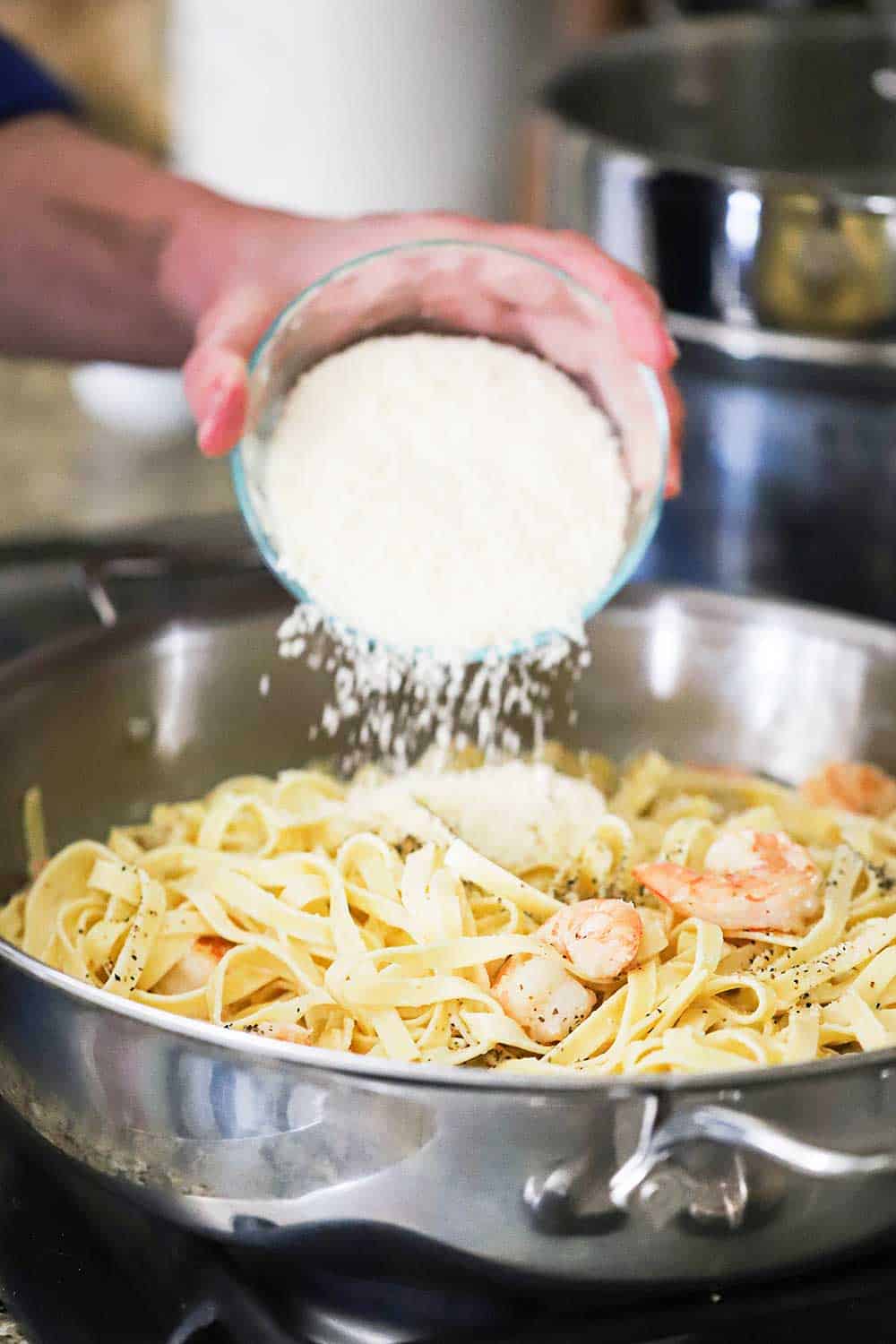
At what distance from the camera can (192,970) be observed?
1265mm

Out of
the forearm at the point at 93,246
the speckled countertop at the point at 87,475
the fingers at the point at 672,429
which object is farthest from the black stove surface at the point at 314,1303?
the speckled countertop at the point at 87,475

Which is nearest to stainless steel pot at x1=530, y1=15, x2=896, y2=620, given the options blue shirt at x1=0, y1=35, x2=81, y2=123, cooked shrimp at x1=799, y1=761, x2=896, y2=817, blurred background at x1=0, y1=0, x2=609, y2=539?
cooked shrimp at x1=799, y1=761, x2=896, y2=817

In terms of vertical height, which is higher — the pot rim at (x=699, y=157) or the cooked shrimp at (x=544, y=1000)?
the pot rim at (x=699, y=157)

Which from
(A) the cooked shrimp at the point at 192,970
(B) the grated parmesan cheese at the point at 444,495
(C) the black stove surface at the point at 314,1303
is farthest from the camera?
(B) the grated parmesan cheese at the point at 444,495

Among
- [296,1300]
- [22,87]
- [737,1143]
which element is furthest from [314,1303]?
[22,87]

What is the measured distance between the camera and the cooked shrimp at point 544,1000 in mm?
1157

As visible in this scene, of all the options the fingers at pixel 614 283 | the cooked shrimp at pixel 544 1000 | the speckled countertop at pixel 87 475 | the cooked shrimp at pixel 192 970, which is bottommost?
the speckled countertop at pixel 87 475

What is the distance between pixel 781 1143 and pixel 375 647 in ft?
2.04

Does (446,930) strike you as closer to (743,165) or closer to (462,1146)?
(462,1146)

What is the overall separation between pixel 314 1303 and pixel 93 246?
110cm

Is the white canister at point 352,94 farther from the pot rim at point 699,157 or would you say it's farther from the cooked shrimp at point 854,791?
the cooked shrimp at point 854,791

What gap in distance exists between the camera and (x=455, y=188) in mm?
2785

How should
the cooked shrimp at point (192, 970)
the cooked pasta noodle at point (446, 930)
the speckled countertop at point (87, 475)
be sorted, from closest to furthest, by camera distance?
the cooked pasta noodle at point (446, 930) < the cooked shrimp at point (192, 970) < the speckled countertop at point (87, 475)

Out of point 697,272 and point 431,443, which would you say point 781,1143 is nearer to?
point 431,443
